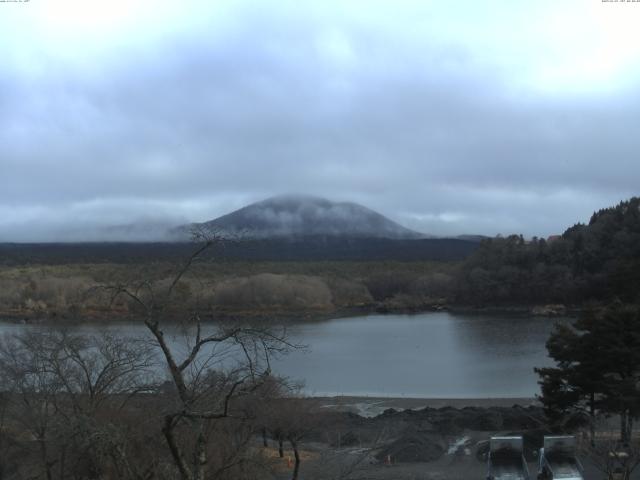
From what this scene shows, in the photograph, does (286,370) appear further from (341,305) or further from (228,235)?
(341,305)

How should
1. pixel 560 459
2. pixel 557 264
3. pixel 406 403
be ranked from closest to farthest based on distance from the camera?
pixel 560 459 < pixel 406 403 < pixel 557 264

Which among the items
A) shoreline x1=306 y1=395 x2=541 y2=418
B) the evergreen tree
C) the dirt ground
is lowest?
shoreline x1=306 y1=395 x2=541 y2=418

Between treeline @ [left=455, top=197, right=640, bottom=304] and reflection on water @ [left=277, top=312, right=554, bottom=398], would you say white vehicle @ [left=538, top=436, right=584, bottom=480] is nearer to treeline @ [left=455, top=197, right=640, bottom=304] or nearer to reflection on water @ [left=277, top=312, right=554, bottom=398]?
reflection on water @ [left=277, top=312, right=554, bottom=398]

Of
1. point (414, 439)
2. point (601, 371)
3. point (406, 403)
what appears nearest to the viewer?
point (601, 371)

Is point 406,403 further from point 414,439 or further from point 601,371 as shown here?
point 601,371

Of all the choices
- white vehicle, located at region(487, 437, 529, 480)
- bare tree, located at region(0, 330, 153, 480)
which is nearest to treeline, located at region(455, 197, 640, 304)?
white vehicle, located at region(487, 437, 529, 480)

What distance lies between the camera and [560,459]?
41.4ft

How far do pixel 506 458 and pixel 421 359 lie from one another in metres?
21.4

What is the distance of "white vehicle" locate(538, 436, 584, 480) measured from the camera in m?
12.2

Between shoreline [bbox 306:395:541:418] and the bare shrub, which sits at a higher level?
the bare shrub

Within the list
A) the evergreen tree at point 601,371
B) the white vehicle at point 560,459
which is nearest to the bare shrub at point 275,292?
the evergreen tree at point 601,371

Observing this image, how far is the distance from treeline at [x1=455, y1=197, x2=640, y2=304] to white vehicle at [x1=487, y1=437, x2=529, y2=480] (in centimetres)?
4458

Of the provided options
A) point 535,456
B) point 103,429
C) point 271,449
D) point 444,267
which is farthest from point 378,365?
point 444,267

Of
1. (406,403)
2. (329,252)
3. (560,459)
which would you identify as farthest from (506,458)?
(329,252)
